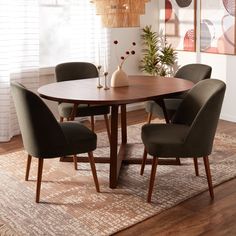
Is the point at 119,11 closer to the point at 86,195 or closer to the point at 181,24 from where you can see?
the point at 86,195

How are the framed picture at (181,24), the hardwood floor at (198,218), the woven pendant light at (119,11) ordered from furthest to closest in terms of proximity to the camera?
the framed picture at (181,24) → the woven pendant light at (119,11) → the hardwood floor at (198,218)

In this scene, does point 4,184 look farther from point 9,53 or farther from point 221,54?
point 221,54

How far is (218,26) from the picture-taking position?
15.9 ft

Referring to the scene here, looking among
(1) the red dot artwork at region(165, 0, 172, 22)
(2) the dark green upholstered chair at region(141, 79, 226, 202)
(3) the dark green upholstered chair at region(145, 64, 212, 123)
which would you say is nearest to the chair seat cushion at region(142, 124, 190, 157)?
(2) the dark green upholstered chair at region(141, 79, 226, 202)

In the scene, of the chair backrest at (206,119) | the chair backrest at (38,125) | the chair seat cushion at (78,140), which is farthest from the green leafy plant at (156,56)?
the chair backrest at (38,125)

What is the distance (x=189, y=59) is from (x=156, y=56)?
45cm

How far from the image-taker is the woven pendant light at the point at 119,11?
273 centimetres

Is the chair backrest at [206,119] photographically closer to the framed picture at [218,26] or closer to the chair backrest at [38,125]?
the chair backrest at [38,125]

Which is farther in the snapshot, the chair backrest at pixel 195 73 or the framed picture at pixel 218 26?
the framed picture at pixel 218 26

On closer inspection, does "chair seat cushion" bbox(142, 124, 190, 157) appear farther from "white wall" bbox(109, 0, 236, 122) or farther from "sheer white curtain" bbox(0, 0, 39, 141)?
"white wall" bbox(109, 0, 236, 122)

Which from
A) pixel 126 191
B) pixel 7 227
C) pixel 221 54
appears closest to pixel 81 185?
pixel 126 191

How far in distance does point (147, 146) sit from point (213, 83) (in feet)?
2.23

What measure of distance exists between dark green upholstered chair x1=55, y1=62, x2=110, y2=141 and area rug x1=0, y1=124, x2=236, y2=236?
42 cm

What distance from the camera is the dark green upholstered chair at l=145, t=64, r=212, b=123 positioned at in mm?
3616
